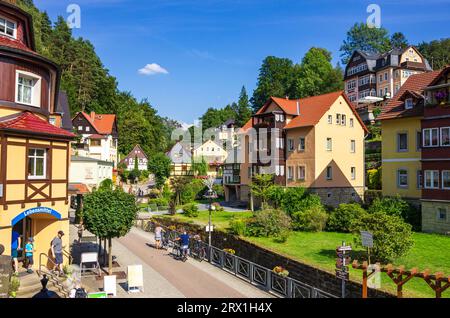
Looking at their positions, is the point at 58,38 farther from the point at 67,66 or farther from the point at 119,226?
the point at 119,226

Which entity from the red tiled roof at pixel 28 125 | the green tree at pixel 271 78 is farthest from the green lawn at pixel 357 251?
the green tree at pixel 271 78

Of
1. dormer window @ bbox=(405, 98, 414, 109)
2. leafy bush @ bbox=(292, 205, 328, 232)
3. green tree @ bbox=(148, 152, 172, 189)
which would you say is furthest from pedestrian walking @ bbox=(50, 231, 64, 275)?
green tree @ bbox=(148, 152, 172, 189)

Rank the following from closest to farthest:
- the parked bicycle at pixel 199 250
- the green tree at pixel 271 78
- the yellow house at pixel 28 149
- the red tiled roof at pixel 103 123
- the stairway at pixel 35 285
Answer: the stairway at pixel 35 285 < the yellow house at pixel 28 149 < the parked bicycle at pixel 199 250 < the red tiled roof at pixel 103 123 < the green tree at pixel 271 78

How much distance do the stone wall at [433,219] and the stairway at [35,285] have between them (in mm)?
24705

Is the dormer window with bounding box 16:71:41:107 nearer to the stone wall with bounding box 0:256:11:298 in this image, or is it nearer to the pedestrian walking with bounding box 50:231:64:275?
the pedestrian walking with bounding box 50:231:64:275

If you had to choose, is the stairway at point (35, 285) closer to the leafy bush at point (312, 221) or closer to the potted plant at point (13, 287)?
the potted plant at point (13, 287)

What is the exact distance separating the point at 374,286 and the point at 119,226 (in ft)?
37.3

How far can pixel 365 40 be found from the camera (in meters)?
100

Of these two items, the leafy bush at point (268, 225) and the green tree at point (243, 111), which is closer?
the leafy bush at point (268, 225)

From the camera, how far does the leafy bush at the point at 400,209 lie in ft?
102

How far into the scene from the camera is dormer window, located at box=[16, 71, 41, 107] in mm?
18109

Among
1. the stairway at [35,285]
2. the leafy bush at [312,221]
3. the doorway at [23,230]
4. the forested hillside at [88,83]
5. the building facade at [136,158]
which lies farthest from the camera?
→ the forested hillside at [88,83]

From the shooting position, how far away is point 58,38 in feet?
279

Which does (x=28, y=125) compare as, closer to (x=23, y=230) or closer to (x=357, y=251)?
(x=23, y=230)
